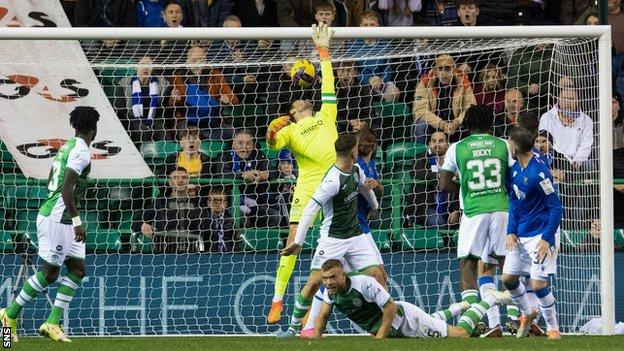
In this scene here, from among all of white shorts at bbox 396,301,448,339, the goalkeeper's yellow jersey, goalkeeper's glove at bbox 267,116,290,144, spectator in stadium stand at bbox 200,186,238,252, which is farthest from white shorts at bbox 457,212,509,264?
spectator in stadium stand at bbox 200,186,238,252

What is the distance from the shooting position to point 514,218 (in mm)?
13070

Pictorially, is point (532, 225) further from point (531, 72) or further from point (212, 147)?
point (212, 147)

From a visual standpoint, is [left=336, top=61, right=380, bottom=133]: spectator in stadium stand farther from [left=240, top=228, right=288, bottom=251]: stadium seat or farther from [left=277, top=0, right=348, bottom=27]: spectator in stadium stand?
[left=277, top=0, right=348, bottom=27]: spectator in stadium stand

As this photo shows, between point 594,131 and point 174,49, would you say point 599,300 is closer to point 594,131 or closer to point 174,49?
point 594,131

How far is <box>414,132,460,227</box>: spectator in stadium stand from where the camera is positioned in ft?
52.7

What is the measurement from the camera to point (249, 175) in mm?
16188

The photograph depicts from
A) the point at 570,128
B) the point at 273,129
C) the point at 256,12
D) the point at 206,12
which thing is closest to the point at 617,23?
the point at 570,128

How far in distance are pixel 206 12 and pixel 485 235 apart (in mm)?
5837

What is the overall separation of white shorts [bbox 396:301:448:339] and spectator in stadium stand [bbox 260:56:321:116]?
4115 millimetres

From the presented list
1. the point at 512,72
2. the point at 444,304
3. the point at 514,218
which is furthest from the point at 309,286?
the point at 512,72

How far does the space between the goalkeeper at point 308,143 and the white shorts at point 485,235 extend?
1.55 metres

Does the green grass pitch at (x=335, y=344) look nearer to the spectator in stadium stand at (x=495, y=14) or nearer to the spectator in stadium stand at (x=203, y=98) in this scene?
the spectator in stadium stand at (x=203, y=98)

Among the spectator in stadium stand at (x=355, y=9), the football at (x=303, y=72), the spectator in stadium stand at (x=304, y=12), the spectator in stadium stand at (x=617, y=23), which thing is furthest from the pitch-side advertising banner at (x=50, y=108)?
the spectator in stadium stand at (x=617, y=23)

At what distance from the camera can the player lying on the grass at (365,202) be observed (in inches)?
541
